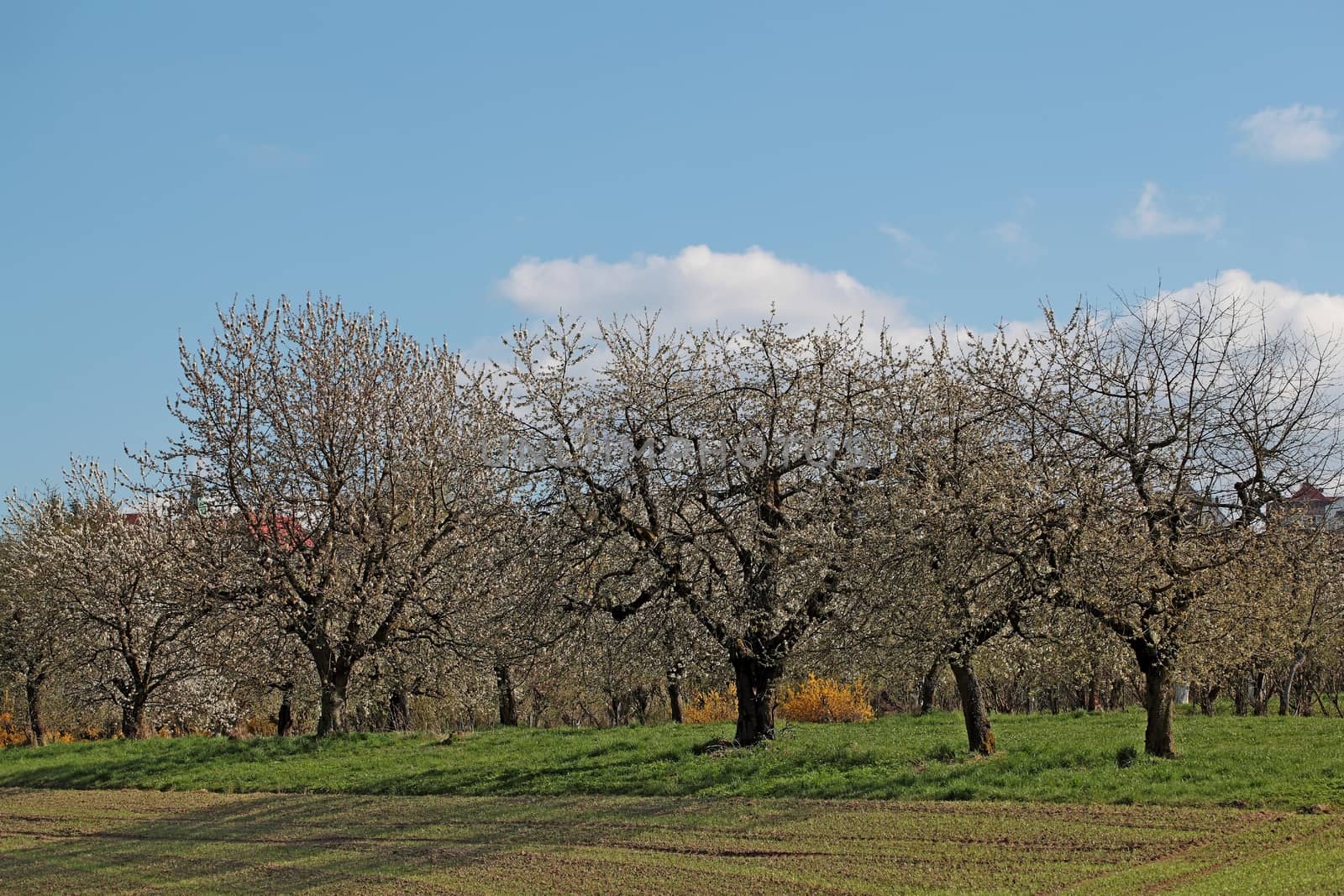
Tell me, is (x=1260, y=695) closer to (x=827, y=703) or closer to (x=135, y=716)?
(x=827, y=703)

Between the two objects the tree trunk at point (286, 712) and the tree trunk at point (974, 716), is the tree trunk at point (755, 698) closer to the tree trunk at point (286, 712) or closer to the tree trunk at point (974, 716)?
the tree trunk at point (974, 716)

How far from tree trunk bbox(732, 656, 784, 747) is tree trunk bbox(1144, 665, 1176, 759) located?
5.71 m

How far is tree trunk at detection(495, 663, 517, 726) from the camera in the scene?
1020 inches

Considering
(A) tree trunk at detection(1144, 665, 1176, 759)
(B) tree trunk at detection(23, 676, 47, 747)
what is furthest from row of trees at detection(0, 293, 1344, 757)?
(B) tree trunk at detection(23, 676, 47, 747)

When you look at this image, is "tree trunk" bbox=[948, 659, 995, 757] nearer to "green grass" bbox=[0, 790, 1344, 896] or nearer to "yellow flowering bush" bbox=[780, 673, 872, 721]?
"green grass" bbox=[0, 790, 1344, 896]

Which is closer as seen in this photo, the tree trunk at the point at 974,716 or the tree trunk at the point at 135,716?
the tree trunk at the point at 974,716

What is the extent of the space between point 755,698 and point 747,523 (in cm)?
295

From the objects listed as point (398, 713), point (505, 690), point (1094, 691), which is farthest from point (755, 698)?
point (398, 713)

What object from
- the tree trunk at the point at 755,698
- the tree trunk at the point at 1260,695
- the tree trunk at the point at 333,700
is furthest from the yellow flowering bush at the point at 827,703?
the tree trunk at the point at 333,700

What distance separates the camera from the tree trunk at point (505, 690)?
85.0ft

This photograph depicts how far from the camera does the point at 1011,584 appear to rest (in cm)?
1449

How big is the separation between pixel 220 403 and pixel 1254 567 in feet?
66.6

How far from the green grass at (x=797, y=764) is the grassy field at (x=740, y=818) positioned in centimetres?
6

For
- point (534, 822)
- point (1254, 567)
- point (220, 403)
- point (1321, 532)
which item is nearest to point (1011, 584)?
point (1254, 567)
